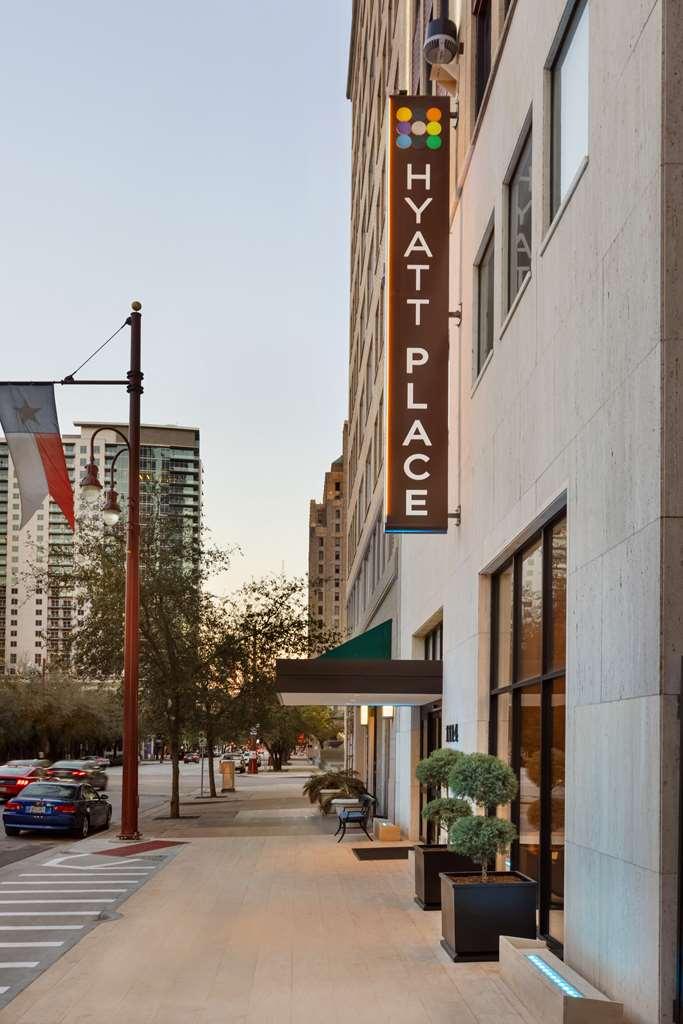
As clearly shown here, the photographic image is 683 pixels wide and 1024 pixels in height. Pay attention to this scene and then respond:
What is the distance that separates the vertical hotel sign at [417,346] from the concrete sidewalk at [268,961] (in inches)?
197

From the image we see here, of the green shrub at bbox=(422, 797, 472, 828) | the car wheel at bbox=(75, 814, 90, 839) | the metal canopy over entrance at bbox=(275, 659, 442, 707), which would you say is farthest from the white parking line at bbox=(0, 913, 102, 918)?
the car wheel at bbox=(75, 814, 90, 839)

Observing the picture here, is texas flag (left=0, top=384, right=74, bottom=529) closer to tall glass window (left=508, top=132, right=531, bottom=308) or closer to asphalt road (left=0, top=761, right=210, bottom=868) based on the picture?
asphalt road (left=0, top=761, right=210, bottom=868)

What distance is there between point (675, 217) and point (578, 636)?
3.39 meters

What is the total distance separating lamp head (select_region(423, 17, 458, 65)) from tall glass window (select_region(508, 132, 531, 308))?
4.16 metres

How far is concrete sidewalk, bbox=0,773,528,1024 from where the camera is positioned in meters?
9.26

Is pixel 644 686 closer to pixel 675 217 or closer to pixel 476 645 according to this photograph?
pixel 675 217

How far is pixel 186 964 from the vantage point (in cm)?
1111

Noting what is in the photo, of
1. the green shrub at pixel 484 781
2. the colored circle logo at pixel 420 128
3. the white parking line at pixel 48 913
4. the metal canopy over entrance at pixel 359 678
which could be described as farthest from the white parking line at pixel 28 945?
the colored circle logo at pixel 420 128

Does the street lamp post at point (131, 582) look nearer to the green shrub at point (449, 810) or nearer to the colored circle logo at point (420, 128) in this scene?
the colored circle logo at point (420, 128)

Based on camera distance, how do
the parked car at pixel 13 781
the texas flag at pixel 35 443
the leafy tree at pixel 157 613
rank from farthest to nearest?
the parked car at pixel 13 781
the leafy tree at pixel 157 613
the texas flag at pixel 35 443

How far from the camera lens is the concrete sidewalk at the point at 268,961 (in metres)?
9.26

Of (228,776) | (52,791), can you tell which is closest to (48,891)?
(52,791)

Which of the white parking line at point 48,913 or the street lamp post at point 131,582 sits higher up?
the street lamp post at point 131,582

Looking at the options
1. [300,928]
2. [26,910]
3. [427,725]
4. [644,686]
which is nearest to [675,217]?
[644,686]
